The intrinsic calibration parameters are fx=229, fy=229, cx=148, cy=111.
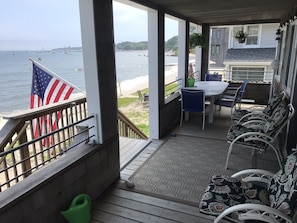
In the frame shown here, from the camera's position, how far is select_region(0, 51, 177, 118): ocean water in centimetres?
1220

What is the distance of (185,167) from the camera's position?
10.2 ft

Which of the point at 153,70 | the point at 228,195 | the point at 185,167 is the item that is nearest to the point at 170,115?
the point at 153,70

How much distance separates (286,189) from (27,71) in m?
20.1

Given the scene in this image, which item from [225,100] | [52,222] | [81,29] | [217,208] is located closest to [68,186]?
[52,222]

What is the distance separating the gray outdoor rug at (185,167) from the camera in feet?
8.46

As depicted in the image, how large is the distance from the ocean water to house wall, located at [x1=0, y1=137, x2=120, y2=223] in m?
5.40

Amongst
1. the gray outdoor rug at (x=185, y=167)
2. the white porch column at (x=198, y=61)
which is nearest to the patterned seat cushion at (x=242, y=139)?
the gray outdoor rug at (x=185, y=167)

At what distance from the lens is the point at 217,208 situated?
1616 mm

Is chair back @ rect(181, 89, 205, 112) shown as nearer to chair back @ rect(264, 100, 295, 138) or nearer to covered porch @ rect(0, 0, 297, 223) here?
covered porch @ rect(0, 0, 297, 223)

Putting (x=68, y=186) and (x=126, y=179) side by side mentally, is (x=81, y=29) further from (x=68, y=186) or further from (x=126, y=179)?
(x=126, y=179)

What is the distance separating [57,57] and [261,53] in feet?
76.2

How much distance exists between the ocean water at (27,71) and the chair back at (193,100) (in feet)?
10.8

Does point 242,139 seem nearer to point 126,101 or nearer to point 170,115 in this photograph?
point 170,115

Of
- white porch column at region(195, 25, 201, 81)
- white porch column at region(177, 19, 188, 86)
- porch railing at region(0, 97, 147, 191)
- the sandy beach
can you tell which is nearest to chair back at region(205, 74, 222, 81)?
white porch column at region(195, 25, 201, 81)
